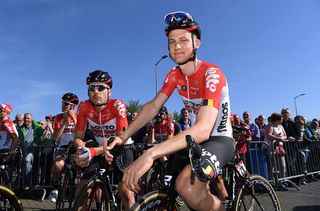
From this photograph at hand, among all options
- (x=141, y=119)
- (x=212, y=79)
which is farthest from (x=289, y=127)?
(x=212, y=79)

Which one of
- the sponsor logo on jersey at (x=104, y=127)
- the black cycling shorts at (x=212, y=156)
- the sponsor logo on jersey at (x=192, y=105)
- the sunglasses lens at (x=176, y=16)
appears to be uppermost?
the sunglasses lens at (x=176, y=16)

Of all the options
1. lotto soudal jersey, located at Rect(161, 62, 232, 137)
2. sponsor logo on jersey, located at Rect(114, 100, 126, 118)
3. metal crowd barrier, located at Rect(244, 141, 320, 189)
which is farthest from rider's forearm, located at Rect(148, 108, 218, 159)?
metal crowd barrier, located at Rect(244, 141, 320, 189)

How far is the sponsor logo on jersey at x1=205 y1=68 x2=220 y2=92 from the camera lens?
249 cm

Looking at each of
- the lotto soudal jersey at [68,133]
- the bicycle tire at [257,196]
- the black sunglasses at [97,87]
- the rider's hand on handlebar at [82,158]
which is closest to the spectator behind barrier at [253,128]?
the lotto soudal jersey at [68,133]

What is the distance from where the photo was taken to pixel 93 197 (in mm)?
3445

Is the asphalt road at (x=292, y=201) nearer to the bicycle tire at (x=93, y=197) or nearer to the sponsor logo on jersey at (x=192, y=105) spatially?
the bicycle tire at (x=93, y=197)

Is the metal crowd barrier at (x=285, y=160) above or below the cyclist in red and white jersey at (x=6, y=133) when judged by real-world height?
below

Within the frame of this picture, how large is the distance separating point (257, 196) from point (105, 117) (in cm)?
245

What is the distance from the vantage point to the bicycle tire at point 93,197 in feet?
10.8

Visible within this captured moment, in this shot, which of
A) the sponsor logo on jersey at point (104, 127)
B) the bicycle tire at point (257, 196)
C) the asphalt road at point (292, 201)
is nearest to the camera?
the bicycle tire at point (257, 196)

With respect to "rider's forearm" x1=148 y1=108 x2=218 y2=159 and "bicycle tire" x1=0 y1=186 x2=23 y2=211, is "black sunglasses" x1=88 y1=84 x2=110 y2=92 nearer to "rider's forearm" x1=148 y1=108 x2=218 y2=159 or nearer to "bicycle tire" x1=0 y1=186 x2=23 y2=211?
"bicycle tire" x1=0 y1=186 x2=23 y2=211

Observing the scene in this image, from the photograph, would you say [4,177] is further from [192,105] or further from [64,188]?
[192,105]

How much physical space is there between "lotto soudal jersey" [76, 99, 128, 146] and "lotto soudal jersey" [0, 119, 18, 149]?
3601 millimetres

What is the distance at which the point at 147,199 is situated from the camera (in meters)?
2.27
